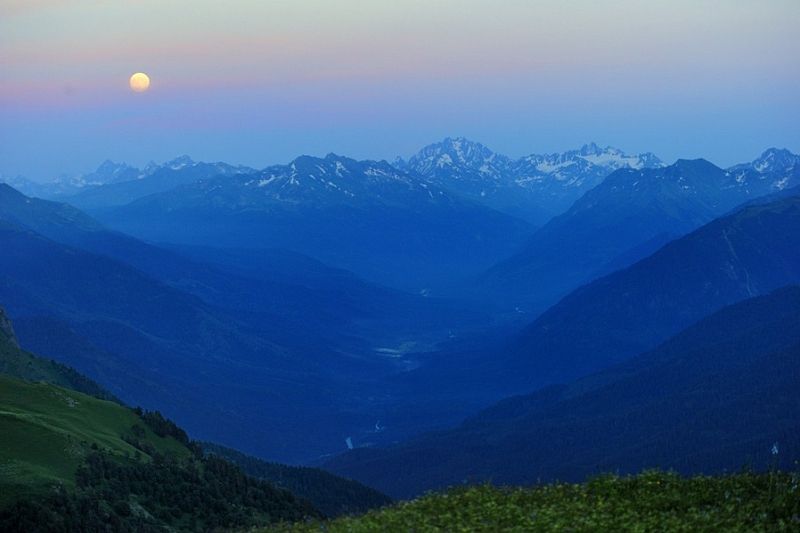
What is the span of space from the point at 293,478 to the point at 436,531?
14503 cm

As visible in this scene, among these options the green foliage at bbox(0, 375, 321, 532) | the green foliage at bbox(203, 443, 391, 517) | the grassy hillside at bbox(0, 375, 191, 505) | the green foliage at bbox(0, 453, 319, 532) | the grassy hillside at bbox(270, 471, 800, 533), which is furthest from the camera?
the green foliage at bbox(203, 443, 391, 517)

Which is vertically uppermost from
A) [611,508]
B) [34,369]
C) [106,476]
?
[34,369]

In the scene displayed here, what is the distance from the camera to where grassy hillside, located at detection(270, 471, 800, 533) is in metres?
28.3

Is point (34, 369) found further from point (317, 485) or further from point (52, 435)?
point (52, 435)

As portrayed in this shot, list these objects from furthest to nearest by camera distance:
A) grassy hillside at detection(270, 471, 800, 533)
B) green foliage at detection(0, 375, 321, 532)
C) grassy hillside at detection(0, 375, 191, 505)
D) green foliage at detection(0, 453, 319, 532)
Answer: grassy hillside at detection(0, 375, 191, 505)
green foliage at detection(0, 375, 321, 532)
green foliage at detection(0, 453, 319, 532)
grassy hillside at detection(270, 471, 800, 533)

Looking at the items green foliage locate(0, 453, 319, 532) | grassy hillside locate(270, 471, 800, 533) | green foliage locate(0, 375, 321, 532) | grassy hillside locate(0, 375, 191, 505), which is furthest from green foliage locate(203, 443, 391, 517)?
grassy hillside locate(270, 471, 800, 533)

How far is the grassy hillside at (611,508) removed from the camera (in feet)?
92.9

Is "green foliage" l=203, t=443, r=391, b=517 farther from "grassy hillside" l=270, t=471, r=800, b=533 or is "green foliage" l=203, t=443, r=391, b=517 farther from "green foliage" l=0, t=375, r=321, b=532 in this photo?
"grassy hillside" l=270, t=471, r=800, b=533

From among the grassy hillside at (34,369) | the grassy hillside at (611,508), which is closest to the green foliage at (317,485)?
the grassy hillside at (34,369)

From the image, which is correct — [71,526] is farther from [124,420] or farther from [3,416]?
[124,420]

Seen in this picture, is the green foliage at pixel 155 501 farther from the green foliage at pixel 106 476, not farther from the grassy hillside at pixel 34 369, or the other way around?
the grassy hillside at pixel 34 369

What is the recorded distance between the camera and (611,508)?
30.5 metres

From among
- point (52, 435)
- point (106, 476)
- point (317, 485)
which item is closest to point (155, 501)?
point (106, 476)

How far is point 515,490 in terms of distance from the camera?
114 ft
